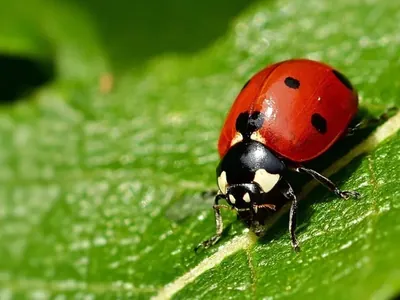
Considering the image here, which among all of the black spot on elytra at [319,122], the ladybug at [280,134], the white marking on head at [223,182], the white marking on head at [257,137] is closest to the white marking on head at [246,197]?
the ladybug at [280,134]

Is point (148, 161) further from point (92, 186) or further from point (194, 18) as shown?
point (194, 18)

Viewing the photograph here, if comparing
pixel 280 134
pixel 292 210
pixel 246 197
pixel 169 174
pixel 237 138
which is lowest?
pixel 292 210

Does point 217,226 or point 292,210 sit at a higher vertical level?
point 217,226

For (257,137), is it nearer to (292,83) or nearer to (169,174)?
(292,83)

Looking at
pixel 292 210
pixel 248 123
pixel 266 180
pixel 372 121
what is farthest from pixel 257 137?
pixel 372 121

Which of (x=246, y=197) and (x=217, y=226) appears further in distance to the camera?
(x=217, y=226)

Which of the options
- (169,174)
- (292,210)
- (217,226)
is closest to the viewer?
(292,210)

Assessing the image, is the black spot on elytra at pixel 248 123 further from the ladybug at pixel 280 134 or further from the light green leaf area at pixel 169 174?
the light green leaf area at pixel 169 174
